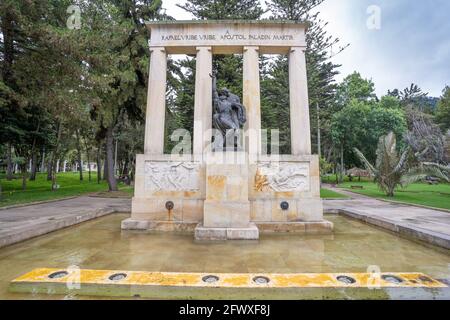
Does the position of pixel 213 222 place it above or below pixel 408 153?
below

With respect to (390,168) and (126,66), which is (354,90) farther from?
(126,66)

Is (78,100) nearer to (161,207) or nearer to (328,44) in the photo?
(161,207)

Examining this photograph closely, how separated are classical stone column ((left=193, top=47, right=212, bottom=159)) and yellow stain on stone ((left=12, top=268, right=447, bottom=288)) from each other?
16.5 ft

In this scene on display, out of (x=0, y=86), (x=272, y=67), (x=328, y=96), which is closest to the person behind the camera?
(x=0, y=86)

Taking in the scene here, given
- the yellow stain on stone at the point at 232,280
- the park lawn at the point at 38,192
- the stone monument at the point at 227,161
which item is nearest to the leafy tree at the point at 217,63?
the park lawn at the point at 38,192

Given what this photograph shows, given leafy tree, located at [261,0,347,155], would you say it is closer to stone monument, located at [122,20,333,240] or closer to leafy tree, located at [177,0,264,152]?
leafy tree, located at [177,0,264,152]

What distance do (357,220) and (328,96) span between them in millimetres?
21117

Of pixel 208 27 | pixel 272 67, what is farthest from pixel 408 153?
pixel 208 27

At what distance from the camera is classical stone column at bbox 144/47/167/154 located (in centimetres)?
848

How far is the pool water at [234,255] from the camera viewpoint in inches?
163

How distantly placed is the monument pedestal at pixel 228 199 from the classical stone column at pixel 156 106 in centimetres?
240

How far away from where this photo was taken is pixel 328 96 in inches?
1070

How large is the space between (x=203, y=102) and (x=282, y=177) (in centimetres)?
349
